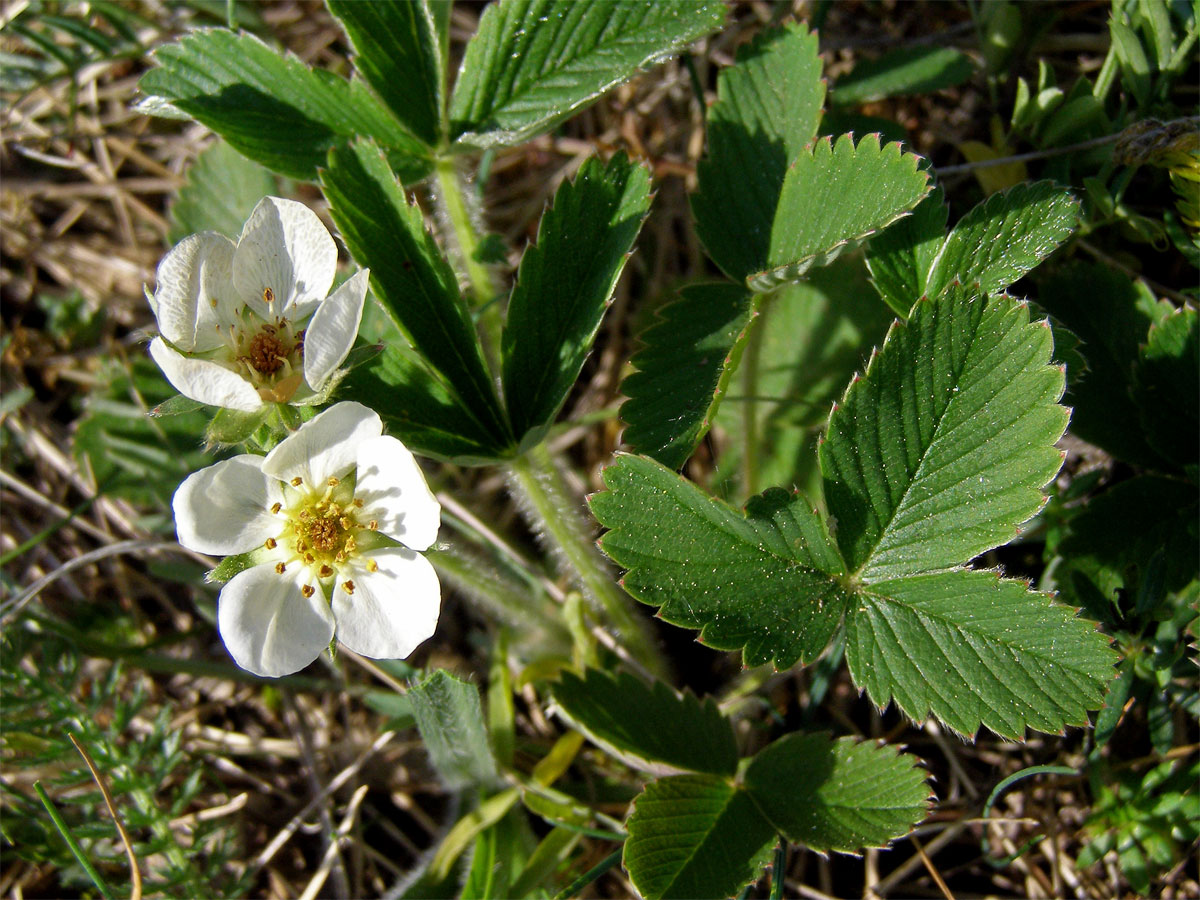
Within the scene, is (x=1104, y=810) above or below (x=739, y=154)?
below

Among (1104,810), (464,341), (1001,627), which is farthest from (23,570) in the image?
(1104,810)

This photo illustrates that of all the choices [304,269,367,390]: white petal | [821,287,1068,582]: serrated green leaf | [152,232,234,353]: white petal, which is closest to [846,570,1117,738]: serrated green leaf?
[821,287,1068,582]: serrated green leaf

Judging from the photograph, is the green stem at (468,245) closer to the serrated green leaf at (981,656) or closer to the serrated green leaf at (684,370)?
the serrated green leaf at (684,370)

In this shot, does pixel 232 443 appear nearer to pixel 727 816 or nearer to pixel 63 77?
pixel 727 816

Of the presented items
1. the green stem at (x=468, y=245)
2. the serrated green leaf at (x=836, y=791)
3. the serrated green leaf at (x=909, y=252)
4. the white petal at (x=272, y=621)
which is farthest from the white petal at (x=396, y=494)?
the serrated green leaf at (x=909, y=252)

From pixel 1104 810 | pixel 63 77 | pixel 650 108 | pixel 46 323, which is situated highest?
pixel 63 77

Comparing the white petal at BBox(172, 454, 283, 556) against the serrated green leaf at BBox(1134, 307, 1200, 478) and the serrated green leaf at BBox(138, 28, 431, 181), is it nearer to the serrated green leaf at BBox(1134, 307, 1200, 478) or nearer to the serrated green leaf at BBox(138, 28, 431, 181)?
the serrated green leaf at BBox(138, 28, 431, 181)

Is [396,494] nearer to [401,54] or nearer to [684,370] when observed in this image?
[684,370]
